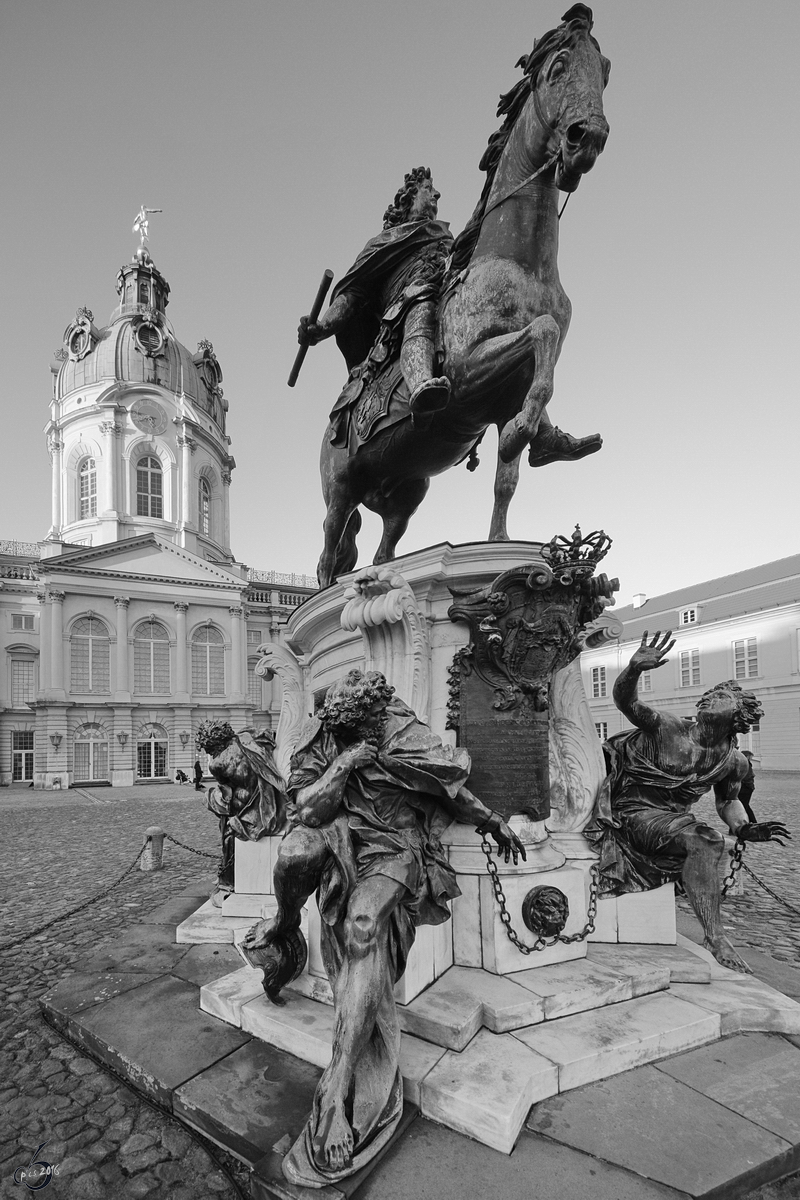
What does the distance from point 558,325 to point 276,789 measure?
3.75 meters

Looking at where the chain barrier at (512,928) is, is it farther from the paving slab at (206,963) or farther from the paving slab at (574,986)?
the paving slab at (206,963)

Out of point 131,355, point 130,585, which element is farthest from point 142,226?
point 130,585

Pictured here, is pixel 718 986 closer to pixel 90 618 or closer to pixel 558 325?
pixel 558 325

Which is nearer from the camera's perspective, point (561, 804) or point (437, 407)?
point (561, 804)

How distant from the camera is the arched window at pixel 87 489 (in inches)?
1736

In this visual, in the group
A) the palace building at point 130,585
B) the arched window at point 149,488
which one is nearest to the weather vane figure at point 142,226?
the palace building at point 130,585

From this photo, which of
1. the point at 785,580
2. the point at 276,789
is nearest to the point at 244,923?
the point at 276,789

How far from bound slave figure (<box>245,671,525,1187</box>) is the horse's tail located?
3183 mm

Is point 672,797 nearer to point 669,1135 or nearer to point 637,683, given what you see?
point 637,683

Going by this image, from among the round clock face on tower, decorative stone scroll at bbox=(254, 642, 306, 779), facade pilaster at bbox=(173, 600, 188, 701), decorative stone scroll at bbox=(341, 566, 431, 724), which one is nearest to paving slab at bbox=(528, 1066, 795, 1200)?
decorative stone scroll at bbox=(341, 566, 431, 724)

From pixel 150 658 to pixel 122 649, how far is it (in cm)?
179

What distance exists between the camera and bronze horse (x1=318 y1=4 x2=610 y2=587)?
371cm

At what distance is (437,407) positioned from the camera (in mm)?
4336

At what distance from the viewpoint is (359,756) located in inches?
105
